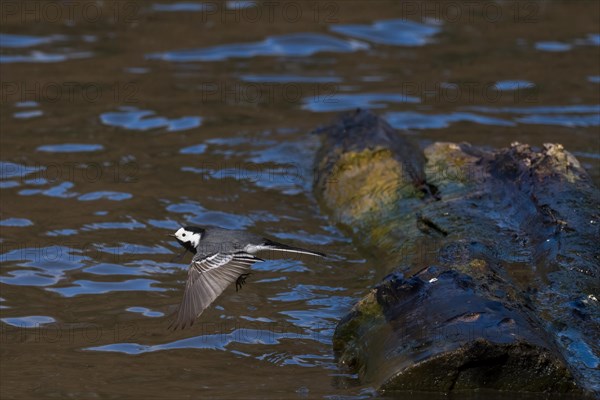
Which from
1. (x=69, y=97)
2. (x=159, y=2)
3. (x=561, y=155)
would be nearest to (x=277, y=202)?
(x=561, y=155)

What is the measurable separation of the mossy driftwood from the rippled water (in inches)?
14.0

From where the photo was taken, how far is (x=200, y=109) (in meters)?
14.1

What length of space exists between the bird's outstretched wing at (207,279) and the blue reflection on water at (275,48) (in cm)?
868

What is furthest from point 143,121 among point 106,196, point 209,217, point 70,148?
point 209,217

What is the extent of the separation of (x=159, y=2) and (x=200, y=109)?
5.06 meters

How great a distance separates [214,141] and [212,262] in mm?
5362

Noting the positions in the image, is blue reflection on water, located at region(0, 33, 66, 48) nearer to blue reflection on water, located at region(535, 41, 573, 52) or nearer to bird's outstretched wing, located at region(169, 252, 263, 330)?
blue reflection on water, located at region(535, 41, 573, 52)

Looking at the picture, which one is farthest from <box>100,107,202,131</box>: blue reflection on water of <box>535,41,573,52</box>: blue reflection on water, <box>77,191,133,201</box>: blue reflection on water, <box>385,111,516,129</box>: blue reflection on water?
<box>535,41,573,52</box>: blue reflection on water

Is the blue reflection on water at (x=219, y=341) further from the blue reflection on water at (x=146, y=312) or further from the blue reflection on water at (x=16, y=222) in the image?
the blue reflection on water at (x=16, y=222)

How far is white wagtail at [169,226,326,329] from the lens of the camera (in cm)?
719

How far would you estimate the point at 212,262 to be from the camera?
7.75 metres

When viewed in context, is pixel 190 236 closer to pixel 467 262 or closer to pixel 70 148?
pixel 467 262

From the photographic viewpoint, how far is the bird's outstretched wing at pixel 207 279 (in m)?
7.11

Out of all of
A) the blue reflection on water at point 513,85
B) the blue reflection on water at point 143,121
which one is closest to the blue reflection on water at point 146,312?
the blue reflection on water at point 143,121
